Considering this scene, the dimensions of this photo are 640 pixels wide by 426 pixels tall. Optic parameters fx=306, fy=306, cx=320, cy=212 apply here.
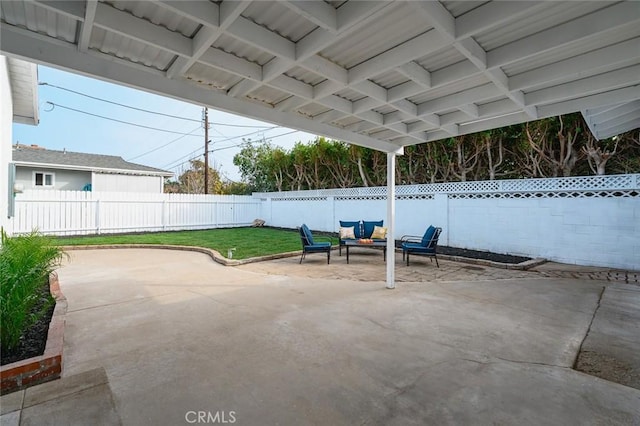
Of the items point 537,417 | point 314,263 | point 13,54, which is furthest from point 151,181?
point 537,417

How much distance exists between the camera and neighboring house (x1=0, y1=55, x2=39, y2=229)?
4.51 metres

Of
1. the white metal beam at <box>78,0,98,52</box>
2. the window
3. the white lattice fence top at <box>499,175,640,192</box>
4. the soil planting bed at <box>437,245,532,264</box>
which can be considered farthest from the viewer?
the window

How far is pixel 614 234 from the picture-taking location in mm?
6875

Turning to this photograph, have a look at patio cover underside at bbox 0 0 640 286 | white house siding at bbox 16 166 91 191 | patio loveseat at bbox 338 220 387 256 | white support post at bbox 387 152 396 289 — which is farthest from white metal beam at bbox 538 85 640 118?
white house siding at bbox 16 166 91 191

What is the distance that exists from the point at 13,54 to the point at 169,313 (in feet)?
10.1

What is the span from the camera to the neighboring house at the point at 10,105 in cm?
451

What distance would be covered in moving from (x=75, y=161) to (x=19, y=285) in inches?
682

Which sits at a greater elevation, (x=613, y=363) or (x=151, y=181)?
(x=151, y=181)

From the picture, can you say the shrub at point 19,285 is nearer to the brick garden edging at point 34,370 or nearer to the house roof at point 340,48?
the brick garden edging at point 34,370

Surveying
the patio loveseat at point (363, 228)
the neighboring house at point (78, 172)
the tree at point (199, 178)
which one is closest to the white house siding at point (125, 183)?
the neighboring house at point (78, 172)

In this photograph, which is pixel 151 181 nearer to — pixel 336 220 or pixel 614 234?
pixel 336 220

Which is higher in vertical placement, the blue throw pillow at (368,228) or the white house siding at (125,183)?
the white house siding at (125,183)

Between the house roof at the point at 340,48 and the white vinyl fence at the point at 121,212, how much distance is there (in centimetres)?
1093

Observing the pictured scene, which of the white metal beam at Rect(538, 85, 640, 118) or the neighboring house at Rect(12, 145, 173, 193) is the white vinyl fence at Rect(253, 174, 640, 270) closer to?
the white metal beam at Rect(538, 85, 640, 118)
